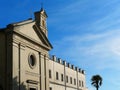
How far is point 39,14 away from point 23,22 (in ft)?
22.2

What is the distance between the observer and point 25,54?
35.7m

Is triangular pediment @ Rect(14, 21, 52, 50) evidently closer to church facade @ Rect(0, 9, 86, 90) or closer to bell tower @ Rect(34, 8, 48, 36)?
church facade @ Rect(0, 9, 86, 90)

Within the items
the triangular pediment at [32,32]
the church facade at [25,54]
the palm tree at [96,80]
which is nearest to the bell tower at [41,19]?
the church facade at [25,54]

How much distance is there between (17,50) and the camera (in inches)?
1344

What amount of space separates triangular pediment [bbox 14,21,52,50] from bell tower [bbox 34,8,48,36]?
1574 mm

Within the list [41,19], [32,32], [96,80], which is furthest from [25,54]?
[96,80]

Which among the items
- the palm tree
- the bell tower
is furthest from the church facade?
the palm tree

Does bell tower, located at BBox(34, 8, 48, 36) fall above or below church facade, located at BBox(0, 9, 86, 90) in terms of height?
above

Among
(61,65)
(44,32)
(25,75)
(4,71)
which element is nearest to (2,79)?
(4,71)

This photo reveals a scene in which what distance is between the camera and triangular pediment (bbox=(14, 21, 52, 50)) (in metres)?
35.1

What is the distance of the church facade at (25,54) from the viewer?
32750mm

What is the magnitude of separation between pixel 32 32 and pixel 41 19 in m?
4.52

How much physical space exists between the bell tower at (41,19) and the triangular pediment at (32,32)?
1.57m

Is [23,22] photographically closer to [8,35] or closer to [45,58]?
[8,35]
